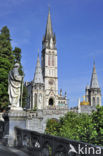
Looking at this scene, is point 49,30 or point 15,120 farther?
point 49,30

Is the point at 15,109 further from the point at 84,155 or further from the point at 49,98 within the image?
the point at 49,98

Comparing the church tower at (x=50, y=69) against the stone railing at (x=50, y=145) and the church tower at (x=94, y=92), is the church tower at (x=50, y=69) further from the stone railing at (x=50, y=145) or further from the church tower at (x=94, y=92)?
the stone railing at (x=50, y=145)

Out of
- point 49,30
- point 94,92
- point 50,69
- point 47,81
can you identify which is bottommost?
point 94,92

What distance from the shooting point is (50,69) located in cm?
9088

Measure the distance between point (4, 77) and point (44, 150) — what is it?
17.1m

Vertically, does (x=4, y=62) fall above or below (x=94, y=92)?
above

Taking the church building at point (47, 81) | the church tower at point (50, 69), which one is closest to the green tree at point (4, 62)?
the church building at point (47, 81)

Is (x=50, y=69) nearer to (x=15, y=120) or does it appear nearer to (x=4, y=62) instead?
(x=4, y=62)

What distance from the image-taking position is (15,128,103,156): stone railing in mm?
4793

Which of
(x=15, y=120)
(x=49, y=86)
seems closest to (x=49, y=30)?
(x=49, y=86)

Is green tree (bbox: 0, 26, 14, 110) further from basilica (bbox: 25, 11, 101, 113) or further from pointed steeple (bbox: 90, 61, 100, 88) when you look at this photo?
pointed steeple (bbox: 90, 61, 100, 88)

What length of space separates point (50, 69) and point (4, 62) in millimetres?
67139

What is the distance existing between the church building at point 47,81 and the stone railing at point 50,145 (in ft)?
222

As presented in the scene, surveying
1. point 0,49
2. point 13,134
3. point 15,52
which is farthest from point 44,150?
Answer: point 15,52
